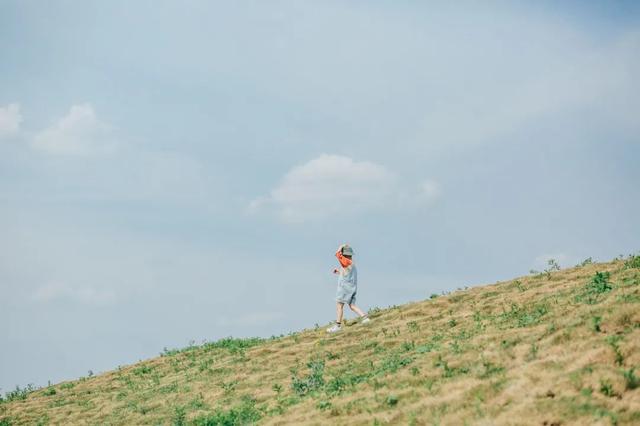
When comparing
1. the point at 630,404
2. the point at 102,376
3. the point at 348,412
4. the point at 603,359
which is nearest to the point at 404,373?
the point at 348,412

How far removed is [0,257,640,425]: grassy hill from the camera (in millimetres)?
10617

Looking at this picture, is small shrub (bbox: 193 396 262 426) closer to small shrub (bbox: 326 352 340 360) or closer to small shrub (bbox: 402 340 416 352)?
small shrub (bbox: 326 352 340 360)

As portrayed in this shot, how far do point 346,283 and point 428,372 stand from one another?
8747mm

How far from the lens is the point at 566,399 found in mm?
10086

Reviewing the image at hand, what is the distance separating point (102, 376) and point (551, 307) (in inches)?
795

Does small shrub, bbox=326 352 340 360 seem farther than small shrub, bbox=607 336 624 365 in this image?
Yes

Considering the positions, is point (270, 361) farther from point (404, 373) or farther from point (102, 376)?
point (102, 376)

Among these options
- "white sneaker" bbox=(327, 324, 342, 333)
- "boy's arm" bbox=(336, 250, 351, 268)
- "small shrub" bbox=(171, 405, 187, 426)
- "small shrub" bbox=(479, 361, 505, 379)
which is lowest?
"small shrub" bbox=(479, 361, 505, 379)

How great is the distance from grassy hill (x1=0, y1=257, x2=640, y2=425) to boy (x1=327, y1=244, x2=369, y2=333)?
0.69 meters

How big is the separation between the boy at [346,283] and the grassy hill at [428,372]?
2.25 ft

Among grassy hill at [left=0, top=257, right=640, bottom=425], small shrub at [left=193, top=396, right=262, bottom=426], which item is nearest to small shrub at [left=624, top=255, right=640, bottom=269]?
grassy hill at [left=0, top=257, right=640, bottom=425]

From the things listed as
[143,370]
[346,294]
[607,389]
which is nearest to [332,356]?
[346,294]

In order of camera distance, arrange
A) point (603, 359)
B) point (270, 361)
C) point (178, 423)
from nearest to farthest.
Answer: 1. point (603, 359)
2. point (178, 423)
3. point (270, 361)

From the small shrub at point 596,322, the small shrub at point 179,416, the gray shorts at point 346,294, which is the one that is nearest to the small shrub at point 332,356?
the gray shorts at point 346,294
